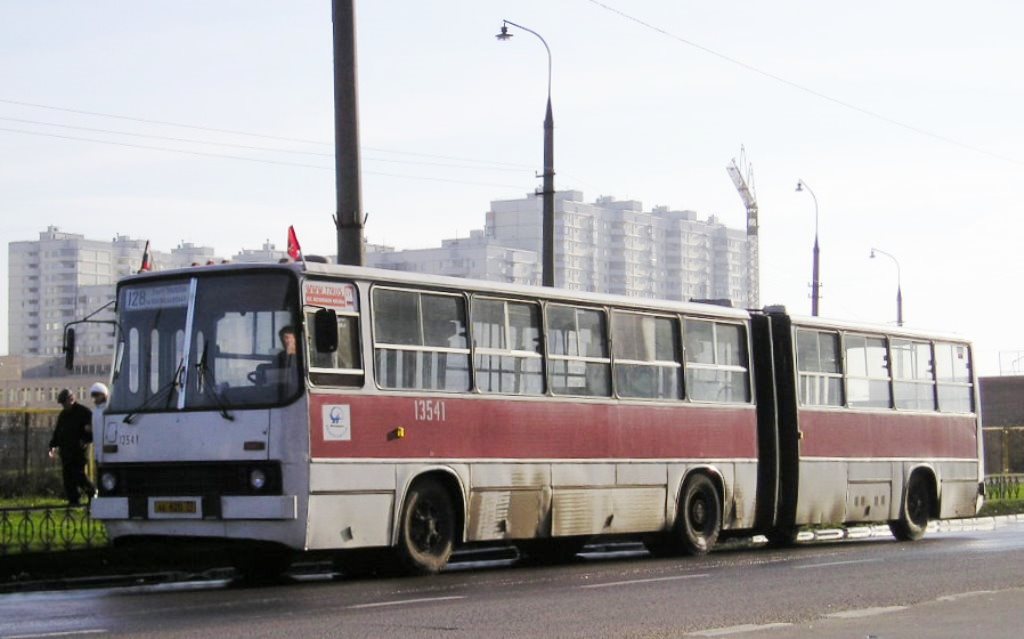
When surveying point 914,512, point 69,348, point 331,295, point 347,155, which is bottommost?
point 914,512

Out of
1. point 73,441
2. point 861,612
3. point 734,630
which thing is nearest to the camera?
point 734,630

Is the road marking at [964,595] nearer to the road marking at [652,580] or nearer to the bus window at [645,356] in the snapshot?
the road marking at [652,580]

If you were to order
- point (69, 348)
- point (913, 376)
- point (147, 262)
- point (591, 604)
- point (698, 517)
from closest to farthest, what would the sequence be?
point (591, 604) < point (69, 348) < point (147, 262) < point (698, 517) < point (913, 376)

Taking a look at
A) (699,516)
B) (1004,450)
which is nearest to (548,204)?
(699,516)

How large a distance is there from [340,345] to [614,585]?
3317 millimetres

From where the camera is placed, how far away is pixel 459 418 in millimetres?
18172

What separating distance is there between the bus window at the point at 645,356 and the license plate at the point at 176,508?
6.15 metres

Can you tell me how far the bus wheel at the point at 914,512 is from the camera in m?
25.9

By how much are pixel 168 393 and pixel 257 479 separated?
4.26 ft

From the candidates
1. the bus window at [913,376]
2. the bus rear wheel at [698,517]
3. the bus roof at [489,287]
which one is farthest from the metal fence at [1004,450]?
the bus rear wheel at [698,517]

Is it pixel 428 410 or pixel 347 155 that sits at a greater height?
pixel 347 155

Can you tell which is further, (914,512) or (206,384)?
(914,512)

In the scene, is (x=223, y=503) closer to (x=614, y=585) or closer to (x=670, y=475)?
(x=614, y=585)

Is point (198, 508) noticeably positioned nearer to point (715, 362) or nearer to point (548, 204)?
point (715, 362)
